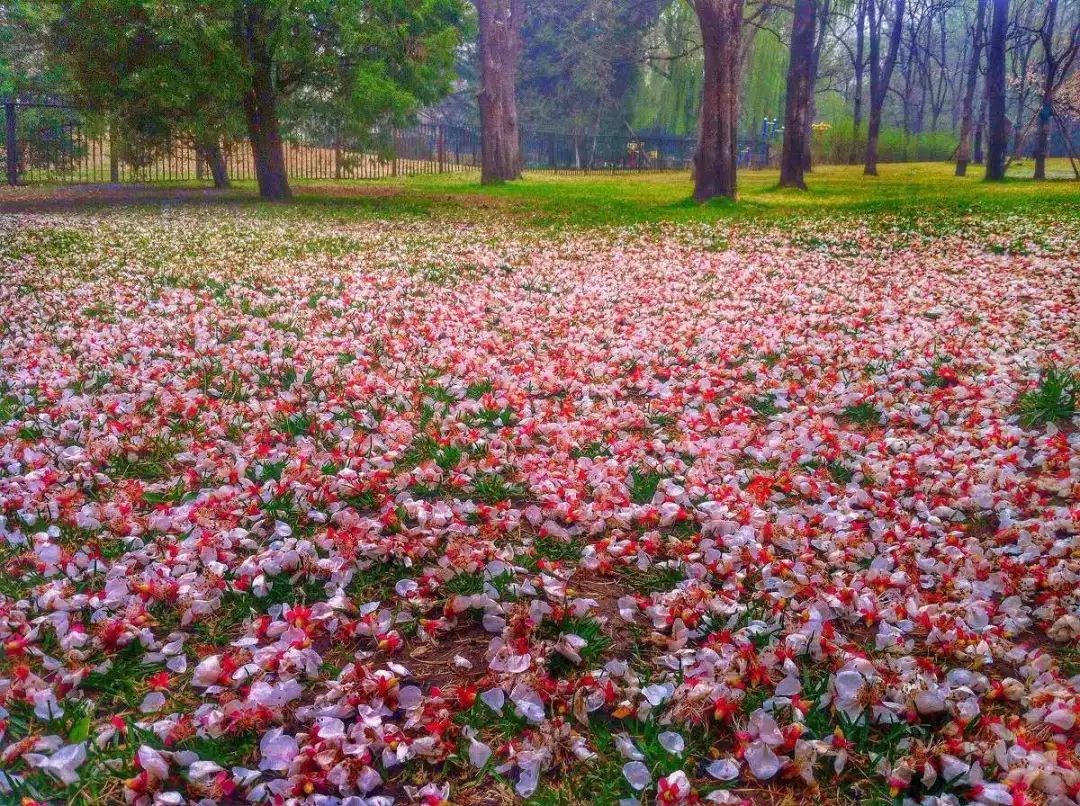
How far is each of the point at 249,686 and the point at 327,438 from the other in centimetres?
171

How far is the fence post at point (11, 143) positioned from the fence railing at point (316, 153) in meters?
0.02

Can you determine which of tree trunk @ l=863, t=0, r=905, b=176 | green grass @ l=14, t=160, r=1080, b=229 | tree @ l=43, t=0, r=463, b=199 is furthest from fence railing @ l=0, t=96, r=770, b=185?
tree trunk @ l=863, t=0, r=905, b=176

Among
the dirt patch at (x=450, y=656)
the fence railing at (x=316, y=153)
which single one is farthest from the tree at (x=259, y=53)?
the dirt patch at (x=450, y=656)

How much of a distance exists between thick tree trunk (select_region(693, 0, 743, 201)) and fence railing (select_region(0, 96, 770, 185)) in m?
6.44

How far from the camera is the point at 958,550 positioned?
256 centimetres

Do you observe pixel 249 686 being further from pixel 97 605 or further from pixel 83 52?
pixel 83 52

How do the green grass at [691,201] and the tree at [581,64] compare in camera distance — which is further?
the tree at [581,64]

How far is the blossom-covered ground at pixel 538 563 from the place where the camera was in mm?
1733

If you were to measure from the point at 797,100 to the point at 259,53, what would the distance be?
11.9m

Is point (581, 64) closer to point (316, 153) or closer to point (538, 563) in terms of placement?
point (316, 153)

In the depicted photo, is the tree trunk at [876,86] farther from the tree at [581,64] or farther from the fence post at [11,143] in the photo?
the fence post at [11,143]

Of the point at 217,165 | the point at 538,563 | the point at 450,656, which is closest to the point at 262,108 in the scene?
the point at 217,165

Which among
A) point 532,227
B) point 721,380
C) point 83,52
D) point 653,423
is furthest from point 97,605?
point 83,52

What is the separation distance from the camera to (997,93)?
18969mm
